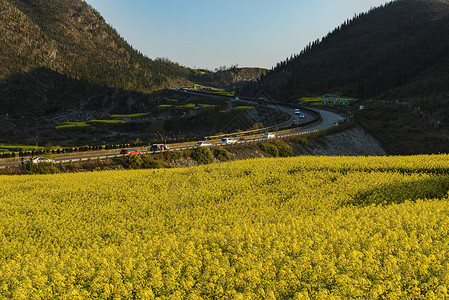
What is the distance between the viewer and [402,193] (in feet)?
84.2

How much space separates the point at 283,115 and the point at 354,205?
377 ft

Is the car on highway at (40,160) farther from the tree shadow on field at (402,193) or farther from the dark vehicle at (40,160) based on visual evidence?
the tree shadow on field at (402,193)

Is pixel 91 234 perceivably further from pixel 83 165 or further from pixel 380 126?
pixel 380 126

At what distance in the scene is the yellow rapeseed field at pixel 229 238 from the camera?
11.8 m

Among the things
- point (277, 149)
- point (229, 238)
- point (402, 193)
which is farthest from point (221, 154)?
point (229, 238)

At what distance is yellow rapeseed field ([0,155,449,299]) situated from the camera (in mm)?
11797

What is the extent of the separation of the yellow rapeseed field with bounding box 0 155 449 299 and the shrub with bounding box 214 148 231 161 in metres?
25.1

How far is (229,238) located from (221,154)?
42.9 m

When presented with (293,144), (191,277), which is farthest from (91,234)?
(293,144)

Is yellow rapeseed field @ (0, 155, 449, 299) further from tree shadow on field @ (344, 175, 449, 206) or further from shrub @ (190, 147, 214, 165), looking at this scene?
shrub @ (190, 147, 214, 165)

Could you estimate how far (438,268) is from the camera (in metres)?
12.2

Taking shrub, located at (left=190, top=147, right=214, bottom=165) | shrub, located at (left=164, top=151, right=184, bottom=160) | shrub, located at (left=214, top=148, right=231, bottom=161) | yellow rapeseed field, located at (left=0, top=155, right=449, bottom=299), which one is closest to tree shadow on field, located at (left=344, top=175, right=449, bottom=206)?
yellow rapeseed field, located at (left=0, top=155, right=449, bottom=299)

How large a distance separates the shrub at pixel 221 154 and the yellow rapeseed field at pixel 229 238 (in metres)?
25.1

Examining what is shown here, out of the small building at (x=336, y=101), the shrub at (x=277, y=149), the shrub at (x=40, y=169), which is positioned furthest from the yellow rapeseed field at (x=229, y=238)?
the small building at (x=336, y=101)
